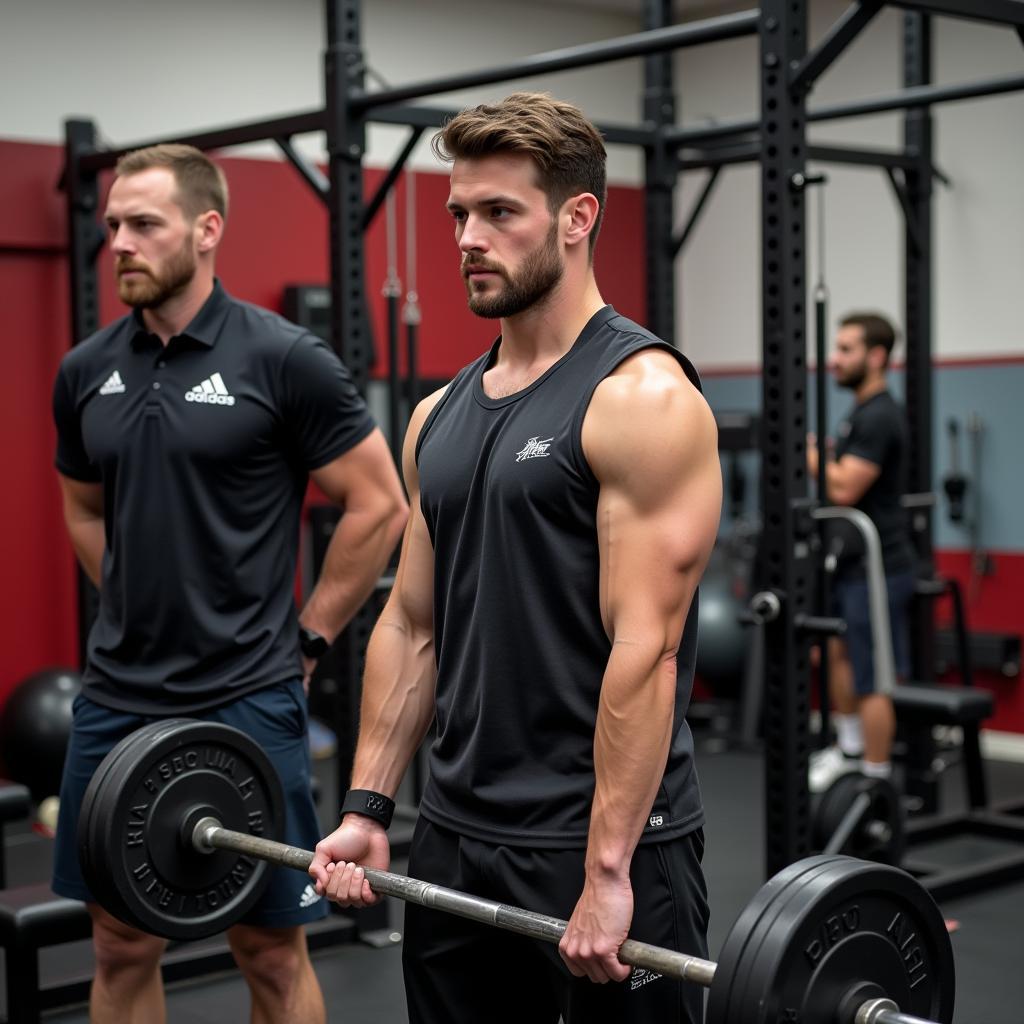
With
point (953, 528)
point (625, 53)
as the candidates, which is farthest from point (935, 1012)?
point (953, 528)

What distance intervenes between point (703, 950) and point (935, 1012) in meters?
0.26

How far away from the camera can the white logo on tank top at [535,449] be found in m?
1.72

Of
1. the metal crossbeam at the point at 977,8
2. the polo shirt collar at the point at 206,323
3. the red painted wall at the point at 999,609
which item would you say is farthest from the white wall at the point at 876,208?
the polo shirt collar at the point at 206,323

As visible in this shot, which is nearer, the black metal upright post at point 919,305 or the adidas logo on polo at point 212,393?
the adidas logo on polo at point 212,393

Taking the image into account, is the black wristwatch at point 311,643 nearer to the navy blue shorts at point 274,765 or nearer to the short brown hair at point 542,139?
the navy blue shorts at point 274,765

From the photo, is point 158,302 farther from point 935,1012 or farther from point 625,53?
point 935,1012

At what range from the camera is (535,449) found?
5.67ft

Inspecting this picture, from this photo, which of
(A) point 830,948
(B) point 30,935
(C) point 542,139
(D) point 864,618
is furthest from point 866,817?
(C) point 542,139

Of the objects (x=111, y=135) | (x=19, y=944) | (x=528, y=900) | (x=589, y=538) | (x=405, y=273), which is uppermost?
(x=111, y=135)

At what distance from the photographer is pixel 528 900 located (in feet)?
5.72

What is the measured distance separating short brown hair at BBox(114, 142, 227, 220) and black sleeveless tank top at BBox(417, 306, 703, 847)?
1016 mm

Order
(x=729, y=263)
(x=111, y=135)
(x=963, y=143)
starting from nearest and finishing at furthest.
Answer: (x=111, y=135) → (x=963, y=143) → (x=729, y=263)

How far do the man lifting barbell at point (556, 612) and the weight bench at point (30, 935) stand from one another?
4.49ft

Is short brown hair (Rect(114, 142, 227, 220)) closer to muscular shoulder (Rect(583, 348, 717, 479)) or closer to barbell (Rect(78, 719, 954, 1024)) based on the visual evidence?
barbell (Rect(78, 719, 954, 1024))
